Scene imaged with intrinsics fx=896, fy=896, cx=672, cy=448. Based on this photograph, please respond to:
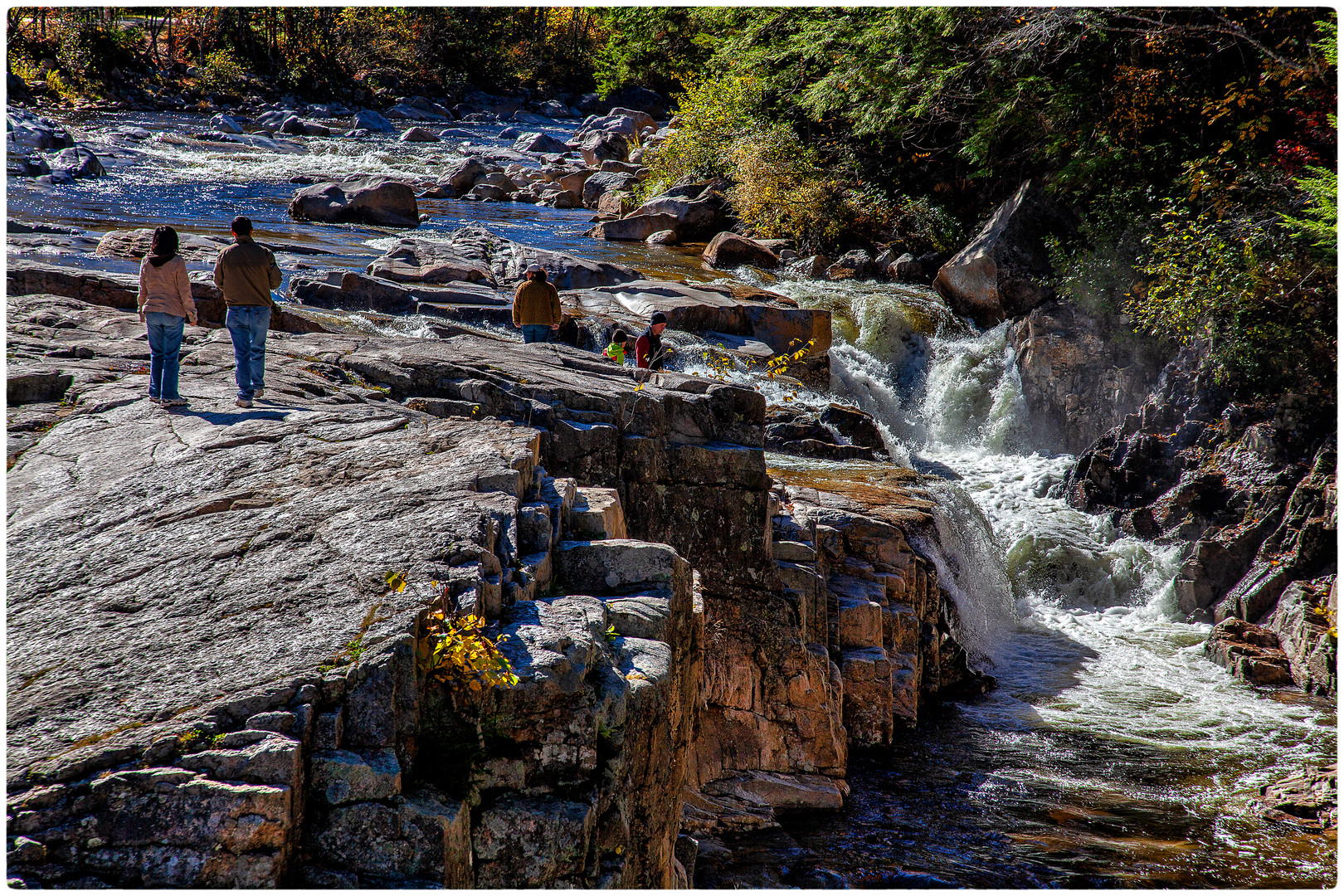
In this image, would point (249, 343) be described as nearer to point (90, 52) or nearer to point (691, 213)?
point (691, 213)

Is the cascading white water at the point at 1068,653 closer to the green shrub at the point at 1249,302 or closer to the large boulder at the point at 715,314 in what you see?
the large boulder at the point at 715,314

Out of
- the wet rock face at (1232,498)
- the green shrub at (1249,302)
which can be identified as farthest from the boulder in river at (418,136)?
the wet rock face at (1232,498)

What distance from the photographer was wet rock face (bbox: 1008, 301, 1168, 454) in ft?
62.6

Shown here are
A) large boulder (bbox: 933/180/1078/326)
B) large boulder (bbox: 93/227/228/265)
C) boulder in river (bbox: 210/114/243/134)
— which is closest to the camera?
large boulder (bbox: 93/227/228/265)

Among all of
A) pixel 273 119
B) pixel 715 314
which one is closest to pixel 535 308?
pixel 715 314

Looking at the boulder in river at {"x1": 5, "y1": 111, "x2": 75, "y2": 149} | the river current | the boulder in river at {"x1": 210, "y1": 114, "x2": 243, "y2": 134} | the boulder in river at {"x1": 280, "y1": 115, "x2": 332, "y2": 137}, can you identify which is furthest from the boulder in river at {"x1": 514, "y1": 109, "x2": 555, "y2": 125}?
the river current

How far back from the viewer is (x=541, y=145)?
4169 cm

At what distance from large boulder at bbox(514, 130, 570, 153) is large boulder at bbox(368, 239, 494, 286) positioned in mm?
22026

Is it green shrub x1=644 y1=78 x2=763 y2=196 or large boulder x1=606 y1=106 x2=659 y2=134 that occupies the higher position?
large boulder x1=606 y1=106 x2=659 y2=134

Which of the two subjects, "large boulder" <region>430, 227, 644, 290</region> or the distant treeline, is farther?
"large boulder" <region>430, 227, 644, 290</region>

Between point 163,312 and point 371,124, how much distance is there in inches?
1511

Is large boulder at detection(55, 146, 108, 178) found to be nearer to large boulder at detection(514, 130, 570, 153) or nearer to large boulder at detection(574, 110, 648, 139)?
large boulder at detection(514, 130, 570, 153)

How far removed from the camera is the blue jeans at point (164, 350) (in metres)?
7.81

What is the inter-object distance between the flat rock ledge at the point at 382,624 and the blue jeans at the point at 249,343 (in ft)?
1.03
